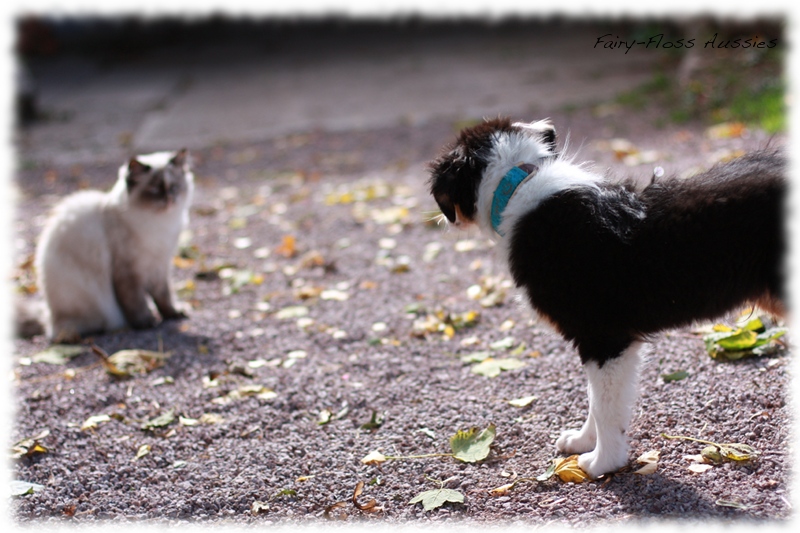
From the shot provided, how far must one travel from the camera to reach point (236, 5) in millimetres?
16109

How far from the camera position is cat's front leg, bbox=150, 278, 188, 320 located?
16.0 ft

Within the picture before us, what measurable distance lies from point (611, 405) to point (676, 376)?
78 cm

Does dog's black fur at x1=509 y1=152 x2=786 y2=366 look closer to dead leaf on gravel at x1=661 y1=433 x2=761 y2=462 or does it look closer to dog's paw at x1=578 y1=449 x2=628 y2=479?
dog's paw at x1=578 y1=449 x2=628 y2=479

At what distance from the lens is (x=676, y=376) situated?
3.31m

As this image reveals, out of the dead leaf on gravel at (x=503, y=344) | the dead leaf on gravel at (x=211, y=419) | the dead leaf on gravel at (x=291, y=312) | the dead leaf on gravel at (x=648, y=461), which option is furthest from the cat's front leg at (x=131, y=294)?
the dead leaf on gravel at (x=648, y=461)

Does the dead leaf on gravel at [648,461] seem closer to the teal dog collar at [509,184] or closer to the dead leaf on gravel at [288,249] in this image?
the teal dog collar at [509,184]

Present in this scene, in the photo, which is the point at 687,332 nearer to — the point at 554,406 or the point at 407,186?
the point at 554,406

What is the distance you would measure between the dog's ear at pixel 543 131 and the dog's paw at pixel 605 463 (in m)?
1.22

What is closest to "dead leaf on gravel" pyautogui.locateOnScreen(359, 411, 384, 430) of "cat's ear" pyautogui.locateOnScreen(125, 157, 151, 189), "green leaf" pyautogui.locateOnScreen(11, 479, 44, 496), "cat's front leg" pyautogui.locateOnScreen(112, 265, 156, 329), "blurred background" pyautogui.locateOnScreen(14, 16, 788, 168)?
"green leaf" pyautogui.locateOnScreen(11, 479, 44, 496)

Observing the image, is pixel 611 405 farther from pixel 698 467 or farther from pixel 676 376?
pixel 676 376

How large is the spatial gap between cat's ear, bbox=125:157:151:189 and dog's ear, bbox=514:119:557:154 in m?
2.77

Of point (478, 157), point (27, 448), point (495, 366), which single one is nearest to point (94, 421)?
point (27, 448)

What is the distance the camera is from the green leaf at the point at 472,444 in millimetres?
2980

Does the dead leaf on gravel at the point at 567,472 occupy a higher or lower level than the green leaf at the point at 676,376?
lower
